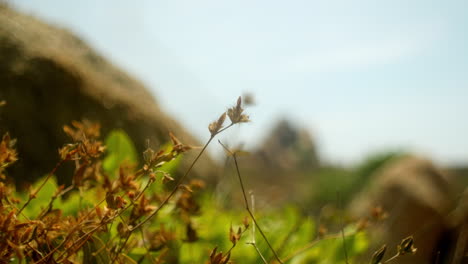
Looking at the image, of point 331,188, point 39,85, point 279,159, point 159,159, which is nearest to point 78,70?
point 39,85

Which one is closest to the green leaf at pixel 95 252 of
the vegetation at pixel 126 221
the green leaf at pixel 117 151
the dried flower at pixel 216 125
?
the vegetation at pixel 126 221

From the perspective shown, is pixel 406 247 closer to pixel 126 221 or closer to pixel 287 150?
pixel 126 221

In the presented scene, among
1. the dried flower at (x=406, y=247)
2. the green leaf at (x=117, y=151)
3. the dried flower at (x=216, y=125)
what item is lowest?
the dried flower at (x=406, y=247)

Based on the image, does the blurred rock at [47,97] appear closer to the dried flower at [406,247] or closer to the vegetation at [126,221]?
the vegetation at [126,221]

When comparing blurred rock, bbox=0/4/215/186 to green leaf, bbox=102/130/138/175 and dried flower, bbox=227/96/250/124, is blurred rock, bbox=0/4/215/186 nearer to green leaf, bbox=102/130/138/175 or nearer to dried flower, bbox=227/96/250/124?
green leaf, bbox=102/130/138/175

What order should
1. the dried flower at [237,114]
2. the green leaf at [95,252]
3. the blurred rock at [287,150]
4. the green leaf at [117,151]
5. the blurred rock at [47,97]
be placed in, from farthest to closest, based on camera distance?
1. the blurred rock at [287,150]
2. the blurred rock at [47,97]
3. the green leaf at [117,151]
4. the green leaf at [95,252]
5. the dried flower at [237,114]

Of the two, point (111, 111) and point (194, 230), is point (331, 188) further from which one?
point (194, 230)
